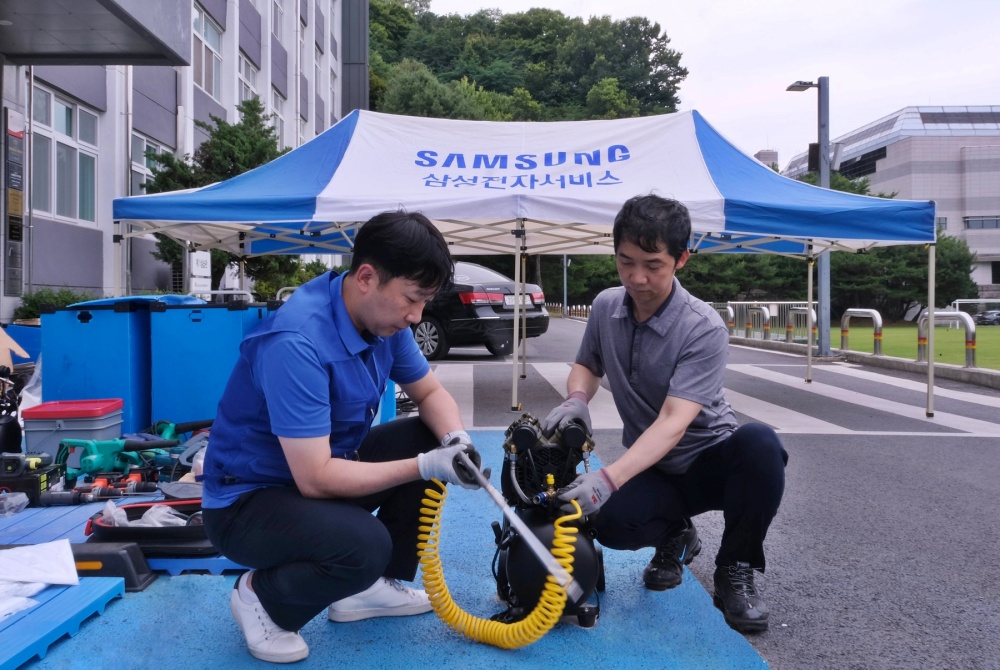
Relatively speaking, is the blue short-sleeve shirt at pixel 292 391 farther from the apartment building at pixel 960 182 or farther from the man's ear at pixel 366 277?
the apartment building at pixel 960 182

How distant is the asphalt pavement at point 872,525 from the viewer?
8.29 feet

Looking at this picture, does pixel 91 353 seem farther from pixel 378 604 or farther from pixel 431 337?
pixel 431 337

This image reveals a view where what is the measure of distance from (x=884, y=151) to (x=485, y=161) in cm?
6521

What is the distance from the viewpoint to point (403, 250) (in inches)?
79.7

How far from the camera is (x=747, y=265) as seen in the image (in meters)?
38.4

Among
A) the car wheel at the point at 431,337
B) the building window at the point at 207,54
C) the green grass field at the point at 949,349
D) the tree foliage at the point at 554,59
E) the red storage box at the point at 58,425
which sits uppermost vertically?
the tree foliage at the point at 554,59

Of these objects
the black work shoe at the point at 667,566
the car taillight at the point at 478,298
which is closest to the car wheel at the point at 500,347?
the car taillight at the point at 478,298

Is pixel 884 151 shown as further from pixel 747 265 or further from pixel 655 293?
pixel 655 293

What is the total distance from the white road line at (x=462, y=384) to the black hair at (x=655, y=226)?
405cm

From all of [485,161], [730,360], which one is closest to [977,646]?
[485,161]

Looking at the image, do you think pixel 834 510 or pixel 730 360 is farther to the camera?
pixel 730 360

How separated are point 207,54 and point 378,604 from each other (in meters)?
17.0

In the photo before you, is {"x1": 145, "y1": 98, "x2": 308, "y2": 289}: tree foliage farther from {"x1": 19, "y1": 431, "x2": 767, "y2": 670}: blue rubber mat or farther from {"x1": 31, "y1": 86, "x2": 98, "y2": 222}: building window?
{"x1": 19, "y1": 431, "x2": 767, "y2": 670}: blue rubber mat

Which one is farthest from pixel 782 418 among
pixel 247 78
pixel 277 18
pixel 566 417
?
pixel 277 18
